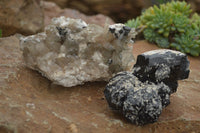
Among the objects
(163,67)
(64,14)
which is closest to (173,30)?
(163,67)

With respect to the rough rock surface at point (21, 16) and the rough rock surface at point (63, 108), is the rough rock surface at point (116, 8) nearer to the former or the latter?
the rough rock surface at point (21, 16)

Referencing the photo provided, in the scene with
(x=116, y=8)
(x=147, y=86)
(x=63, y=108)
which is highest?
(x=116, y=8)

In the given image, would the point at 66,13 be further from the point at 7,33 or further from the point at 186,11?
the point at 186,11

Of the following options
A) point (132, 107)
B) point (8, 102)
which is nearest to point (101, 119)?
point (132, 107)

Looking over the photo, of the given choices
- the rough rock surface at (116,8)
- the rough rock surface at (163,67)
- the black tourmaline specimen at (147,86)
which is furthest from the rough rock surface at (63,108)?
the rough rock surface at (116,8)

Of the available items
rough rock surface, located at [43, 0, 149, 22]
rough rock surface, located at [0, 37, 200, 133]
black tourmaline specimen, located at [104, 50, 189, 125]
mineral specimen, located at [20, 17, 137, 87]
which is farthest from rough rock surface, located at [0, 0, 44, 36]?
rough rock surface, located at [43, 0, 149, 22]

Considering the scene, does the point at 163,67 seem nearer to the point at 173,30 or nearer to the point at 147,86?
the point at 147,86
